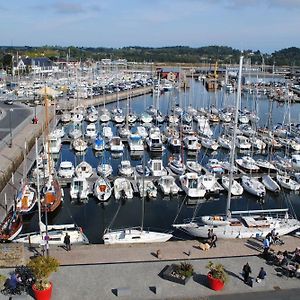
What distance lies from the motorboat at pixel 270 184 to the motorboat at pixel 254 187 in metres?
1.02

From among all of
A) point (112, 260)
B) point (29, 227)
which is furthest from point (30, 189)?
point (112, 260)

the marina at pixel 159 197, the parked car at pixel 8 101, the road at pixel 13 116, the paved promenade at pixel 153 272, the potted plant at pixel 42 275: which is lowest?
the marina at pixel 159 197

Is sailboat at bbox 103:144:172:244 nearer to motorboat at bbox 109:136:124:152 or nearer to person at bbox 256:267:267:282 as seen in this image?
person at bbox 256:267:267:282

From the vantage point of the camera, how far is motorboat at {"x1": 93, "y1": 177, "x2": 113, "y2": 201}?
36.4 m

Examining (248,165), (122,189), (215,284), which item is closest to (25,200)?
(122,189)

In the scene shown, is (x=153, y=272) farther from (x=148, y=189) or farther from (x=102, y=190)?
(x=148, y=189)

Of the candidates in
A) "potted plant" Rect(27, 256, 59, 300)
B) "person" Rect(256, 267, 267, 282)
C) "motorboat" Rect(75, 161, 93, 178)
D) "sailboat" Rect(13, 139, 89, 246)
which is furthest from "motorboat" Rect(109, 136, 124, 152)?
"potted plant" Rect(27, 256, 59, 300)

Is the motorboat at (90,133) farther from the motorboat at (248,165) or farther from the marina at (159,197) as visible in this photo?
the motorboat at (248,165)

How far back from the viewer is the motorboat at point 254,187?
3869 cm

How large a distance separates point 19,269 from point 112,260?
4591 millimetres

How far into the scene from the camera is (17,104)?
7944cm

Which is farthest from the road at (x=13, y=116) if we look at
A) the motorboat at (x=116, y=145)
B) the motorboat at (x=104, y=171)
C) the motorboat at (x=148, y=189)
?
the motorboat at (x=148, y=189)

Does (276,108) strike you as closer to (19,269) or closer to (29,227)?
(29,227)

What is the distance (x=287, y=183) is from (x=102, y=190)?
56.8 feet
